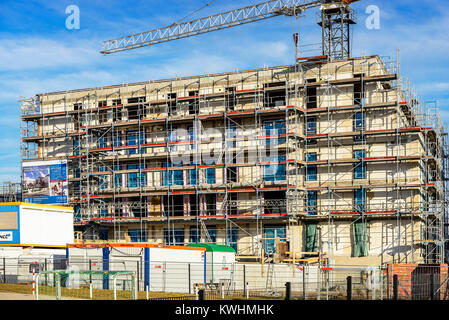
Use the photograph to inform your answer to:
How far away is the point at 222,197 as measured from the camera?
187ft

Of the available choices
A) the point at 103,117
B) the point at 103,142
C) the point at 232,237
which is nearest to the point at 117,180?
the point at 103,142

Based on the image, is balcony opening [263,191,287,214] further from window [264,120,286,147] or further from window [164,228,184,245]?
window [164,228,184,245]

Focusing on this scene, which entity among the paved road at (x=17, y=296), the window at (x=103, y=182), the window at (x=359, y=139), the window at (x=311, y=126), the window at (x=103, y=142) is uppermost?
the window at (x=311, y=126)

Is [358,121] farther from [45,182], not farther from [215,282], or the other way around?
[45,182]

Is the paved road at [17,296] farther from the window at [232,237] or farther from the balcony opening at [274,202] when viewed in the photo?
the balcony opening at [274,202]

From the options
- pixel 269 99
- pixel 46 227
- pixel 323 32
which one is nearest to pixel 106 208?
pixel 46 227

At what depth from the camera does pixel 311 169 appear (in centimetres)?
5619

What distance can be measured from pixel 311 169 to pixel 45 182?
2447cm

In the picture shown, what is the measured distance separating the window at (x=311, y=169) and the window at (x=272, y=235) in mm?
4729

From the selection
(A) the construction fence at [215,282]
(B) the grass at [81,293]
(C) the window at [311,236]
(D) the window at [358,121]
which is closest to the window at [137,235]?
(C) the window at [311,236]

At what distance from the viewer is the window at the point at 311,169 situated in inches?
2203

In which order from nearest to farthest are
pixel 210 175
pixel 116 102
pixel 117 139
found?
pixel 210 175
pixel 117 139
pixel 116 102

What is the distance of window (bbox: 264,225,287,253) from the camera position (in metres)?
Answer: 54.6
